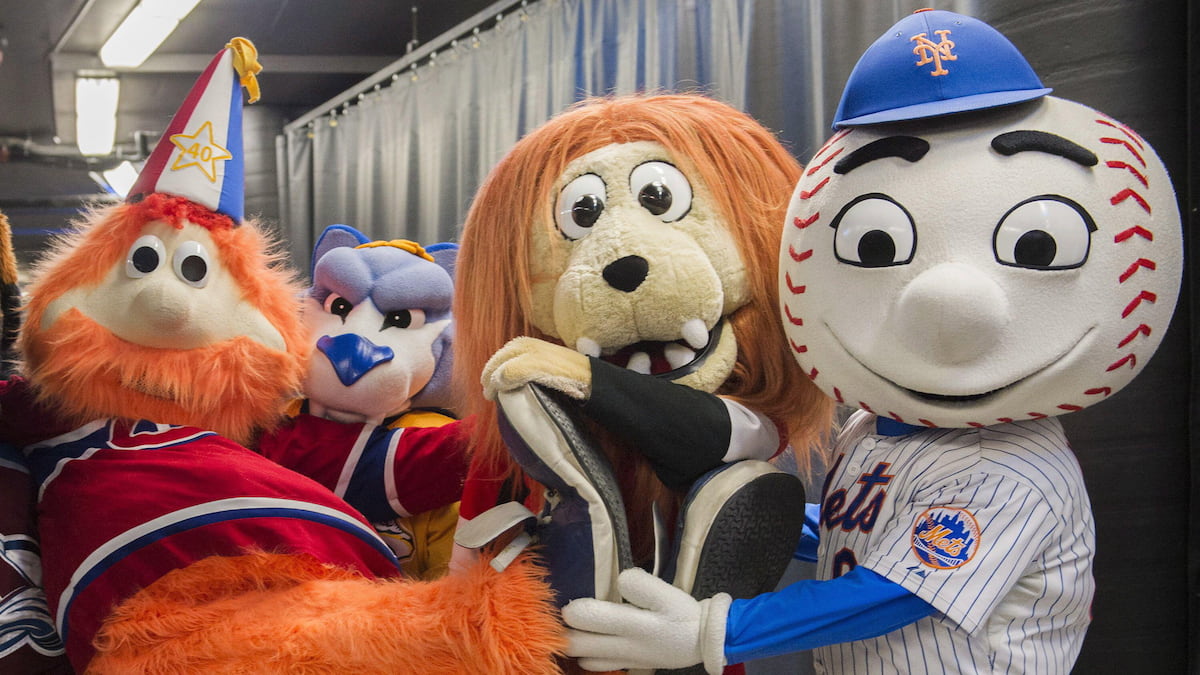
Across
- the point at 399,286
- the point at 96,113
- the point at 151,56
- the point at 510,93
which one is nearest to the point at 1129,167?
the point at 399,286

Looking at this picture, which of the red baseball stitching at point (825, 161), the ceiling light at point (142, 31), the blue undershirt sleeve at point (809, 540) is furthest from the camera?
the ceiling light at point (142, 31)

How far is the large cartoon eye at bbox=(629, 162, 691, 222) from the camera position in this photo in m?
0.95

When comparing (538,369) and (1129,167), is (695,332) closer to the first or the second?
(538,369)

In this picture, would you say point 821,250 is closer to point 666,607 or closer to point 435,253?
point 666,607

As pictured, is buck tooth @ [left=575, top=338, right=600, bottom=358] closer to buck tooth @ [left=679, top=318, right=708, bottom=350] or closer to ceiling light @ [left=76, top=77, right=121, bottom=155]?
buck tooth @ [left=679, top=318, right=708, bottom=350]

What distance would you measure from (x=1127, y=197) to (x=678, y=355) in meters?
0.41

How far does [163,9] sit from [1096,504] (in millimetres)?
3073

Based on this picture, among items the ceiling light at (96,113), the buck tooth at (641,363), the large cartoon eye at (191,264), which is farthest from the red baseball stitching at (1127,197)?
the ceiling light at (96,113)

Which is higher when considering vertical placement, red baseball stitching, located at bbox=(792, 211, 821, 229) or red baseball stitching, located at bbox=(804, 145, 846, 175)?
red baseball stitching, located at bbox=(804, 145, 846, 175)

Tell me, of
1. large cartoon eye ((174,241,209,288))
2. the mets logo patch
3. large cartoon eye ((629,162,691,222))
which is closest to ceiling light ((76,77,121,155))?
large cartoon eye ((174,241,209,288))

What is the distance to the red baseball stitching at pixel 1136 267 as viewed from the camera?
0.77 metres

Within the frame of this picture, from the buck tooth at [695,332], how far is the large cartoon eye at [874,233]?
0.16 meters

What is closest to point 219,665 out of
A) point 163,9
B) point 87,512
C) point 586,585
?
point 87,512

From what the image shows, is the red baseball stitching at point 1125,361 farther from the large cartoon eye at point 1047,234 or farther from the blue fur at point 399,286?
the blue fur at point 399,286
